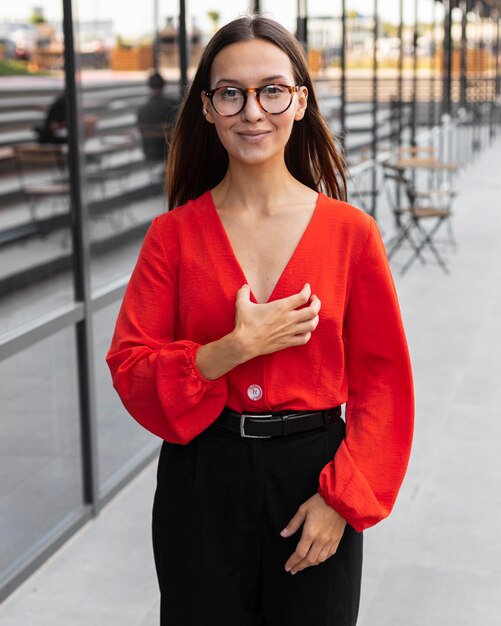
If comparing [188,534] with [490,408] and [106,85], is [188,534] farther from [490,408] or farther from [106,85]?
[490,408]

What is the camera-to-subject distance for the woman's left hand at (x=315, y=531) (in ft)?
5.68

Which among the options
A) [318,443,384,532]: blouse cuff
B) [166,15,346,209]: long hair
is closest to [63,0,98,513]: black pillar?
[166,15,346,209]: long hair

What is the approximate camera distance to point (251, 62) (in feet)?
5.55

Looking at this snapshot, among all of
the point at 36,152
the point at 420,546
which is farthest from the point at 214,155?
the point at 420,546

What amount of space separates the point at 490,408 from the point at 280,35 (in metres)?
4.22

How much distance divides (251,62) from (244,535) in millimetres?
798

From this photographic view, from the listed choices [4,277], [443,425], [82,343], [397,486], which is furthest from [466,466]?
[397,486]

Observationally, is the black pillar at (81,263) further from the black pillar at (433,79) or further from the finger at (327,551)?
the black pillar at (433,79)

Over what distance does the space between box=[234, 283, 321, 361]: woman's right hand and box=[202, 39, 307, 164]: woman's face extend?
0.82ft

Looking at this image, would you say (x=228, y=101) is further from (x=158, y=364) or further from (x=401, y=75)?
(x=401, y=75)

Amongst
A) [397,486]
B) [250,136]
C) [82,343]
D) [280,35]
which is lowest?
[82,343]

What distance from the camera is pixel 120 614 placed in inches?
136

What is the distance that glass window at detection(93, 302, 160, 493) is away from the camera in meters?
4.28

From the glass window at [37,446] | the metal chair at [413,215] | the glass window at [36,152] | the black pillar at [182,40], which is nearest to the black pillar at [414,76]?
the metal chair at [413,215]
